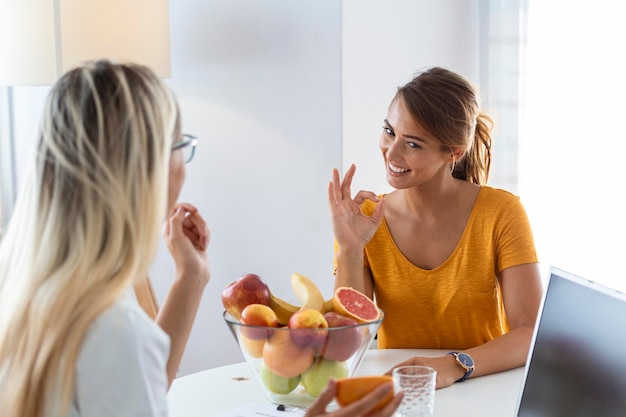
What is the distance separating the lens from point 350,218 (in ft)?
6.75

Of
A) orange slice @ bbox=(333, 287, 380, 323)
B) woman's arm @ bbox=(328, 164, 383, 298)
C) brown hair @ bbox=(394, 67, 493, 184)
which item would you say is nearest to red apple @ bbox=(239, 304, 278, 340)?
orange slice @ bbox=(333, 287, 380, 323)

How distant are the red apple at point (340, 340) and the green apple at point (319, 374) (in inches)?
0.5

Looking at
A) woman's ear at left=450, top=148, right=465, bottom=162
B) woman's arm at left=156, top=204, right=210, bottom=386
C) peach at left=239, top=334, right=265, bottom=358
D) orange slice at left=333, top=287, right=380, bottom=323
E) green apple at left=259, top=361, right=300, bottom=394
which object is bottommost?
green apple at left=259, top=361, right=300, bottom=394

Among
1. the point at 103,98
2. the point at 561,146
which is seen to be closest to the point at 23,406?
the point at 103,98

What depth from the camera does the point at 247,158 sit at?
9.20ft

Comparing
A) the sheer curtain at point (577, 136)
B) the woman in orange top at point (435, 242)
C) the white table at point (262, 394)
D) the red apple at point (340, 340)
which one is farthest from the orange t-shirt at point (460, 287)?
the sheer curtain at point (577, 136)

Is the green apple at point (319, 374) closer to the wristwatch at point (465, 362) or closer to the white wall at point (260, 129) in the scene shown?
the wristwatch at point (465, 362)

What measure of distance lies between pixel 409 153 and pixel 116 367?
3.84ft

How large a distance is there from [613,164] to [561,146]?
0.19 meters

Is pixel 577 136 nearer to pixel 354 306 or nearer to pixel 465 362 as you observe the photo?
pixel 465 362

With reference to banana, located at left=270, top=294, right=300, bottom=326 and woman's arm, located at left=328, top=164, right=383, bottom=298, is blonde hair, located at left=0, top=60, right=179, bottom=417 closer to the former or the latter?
banana, located at left=270, top=294, right=300, bottom=326

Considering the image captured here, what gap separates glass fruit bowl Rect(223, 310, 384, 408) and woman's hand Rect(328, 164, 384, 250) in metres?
0.59

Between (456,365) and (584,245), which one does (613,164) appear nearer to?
(584,245)

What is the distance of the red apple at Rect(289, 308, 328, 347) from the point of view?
53.8 inches
